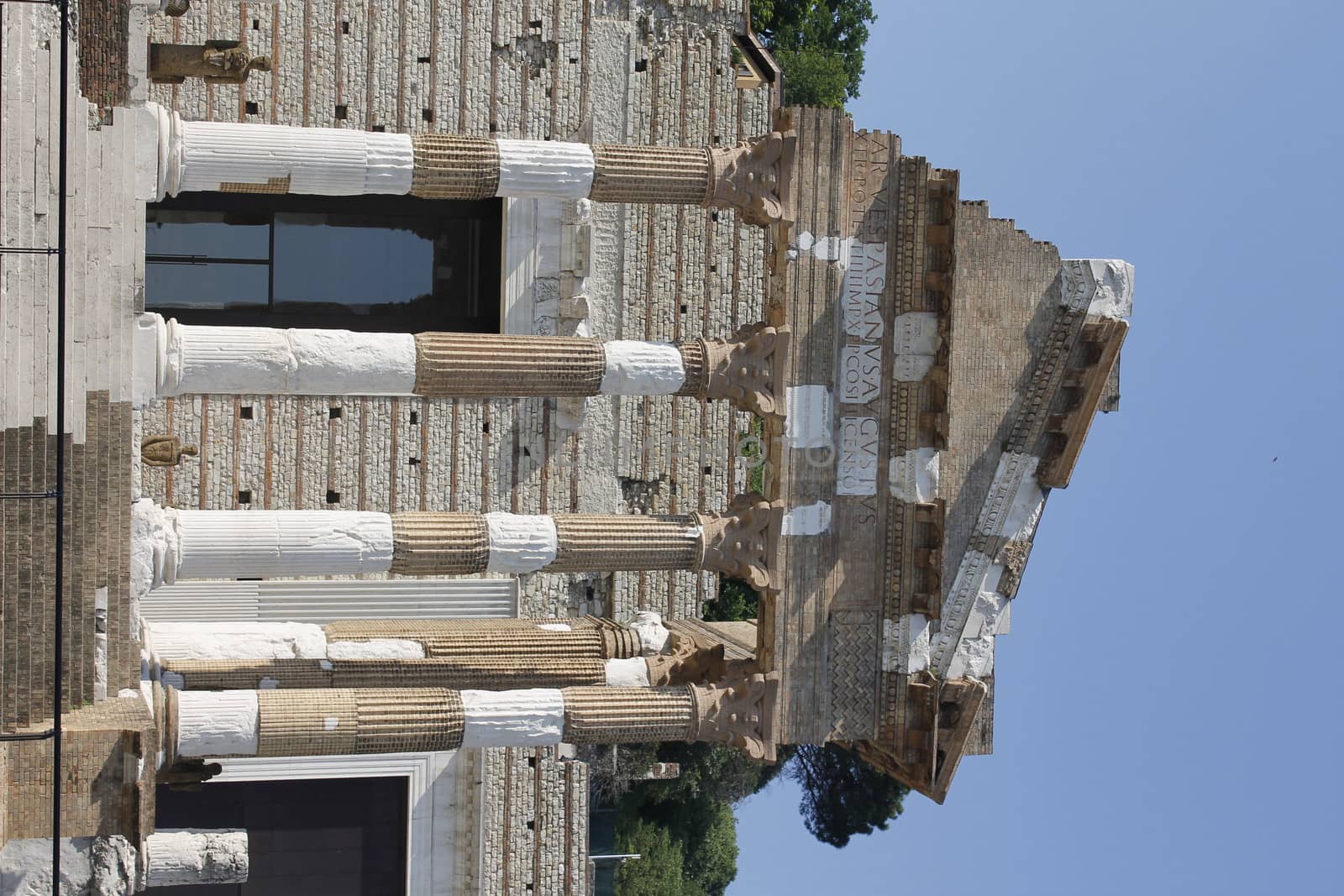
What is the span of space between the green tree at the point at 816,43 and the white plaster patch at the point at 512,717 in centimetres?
2247

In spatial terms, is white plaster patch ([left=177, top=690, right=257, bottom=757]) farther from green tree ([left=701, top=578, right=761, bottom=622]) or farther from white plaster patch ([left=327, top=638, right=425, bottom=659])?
green tree ([left=701, top=578, right=761, bottom=622])

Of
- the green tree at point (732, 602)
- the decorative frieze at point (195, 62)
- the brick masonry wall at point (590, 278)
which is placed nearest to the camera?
the decorative frieze at point (195, 62)

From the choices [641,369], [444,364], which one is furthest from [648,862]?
[444,364]

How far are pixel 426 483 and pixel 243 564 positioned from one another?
9108 millimetres

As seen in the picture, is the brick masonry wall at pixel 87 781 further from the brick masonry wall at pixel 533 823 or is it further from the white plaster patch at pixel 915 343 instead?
the brick masonry wall at pixel 533 823

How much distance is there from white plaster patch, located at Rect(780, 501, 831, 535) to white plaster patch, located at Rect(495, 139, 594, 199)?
494cm

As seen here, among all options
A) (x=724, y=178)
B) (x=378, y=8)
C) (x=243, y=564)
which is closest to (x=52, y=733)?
(x=243, y=564)

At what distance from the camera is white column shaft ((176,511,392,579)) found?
917 inches

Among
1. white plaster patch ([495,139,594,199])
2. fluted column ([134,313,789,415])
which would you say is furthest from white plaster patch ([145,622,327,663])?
white plaster patch ([495,139,594,199])

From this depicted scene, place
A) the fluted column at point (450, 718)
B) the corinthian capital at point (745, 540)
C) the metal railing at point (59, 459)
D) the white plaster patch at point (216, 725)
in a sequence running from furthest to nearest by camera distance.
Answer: the corinthian capital at point (745, 540) < the fluted column at point (450, 718) < the white plaster patch at point (216, 725) < the metal railing at point (59, 459)

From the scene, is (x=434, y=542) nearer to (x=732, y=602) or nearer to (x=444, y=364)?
(x=444, y=364)

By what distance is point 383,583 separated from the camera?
32000 millimetres

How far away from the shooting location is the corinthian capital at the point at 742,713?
25.2m

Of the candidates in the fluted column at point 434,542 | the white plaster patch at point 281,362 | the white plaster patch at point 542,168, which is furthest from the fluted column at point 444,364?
the white plaster patch at point 542,168
